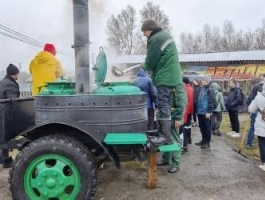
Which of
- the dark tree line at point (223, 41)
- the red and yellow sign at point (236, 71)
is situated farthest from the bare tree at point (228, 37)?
the red and yellow sign at point (236, 71)

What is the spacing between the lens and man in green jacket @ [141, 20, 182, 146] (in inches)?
163

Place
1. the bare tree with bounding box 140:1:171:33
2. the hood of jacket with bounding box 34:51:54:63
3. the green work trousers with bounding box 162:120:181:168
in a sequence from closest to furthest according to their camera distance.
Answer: the green work trousers with bounding box 162:120:181:168 → the hood of jacket with bounding box 34:51:54:63 → the bare tree with bounding box 140:1:171:33

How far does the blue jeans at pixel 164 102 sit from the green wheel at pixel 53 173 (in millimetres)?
1179

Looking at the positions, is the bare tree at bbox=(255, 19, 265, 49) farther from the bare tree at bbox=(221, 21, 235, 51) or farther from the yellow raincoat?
the yellow raincoat

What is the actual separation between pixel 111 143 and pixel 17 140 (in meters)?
1.17

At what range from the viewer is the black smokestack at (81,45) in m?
3.88

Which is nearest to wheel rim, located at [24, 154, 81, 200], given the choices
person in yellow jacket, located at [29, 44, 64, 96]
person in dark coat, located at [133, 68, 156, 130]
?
person in yellow jacket, located at [29, 44, 64, 96]

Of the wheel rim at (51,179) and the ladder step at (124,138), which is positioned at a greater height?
the ladder step at (124,138)

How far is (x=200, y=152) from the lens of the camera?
7.00 meters

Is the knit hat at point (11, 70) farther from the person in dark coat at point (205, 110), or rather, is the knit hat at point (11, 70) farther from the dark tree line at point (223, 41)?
the dark tree line at point (223, 41)

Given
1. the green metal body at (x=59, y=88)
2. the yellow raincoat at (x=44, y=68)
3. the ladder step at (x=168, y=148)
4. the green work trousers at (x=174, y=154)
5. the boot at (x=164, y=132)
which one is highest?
the yellow raincoat at (x=44, y=68)

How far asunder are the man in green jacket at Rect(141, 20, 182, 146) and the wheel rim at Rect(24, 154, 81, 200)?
3.94ft

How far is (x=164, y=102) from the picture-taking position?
13.7 ft

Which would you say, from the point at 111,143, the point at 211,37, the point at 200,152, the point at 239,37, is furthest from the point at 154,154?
the point at 211,37
